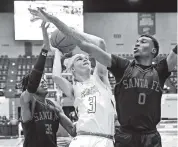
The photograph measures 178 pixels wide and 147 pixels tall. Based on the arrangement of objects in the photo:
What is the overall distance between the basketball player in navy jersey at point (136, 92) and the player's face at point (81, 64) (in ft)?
1.62

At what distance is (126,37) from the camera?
19688 millimetres

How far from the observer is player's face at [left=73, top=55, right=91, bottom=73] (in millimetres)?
3463

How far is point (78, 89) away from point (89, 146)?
22.6 inches

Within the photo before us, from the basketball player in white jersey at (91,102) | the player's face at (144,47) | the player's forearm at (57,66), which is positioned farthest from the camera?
the player's forearm at (57,66)

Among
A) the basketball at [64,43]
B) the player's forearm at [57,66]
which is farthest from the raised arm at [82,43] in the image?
the basketball at [64,43]

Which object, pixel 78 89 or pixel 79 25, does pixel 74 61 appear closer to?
pixel 78 89

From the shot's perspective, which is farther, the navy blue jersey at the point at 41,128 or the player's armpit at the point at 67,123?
the player's armpit at the point at 67,123

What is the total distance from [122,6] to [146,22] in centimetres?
164

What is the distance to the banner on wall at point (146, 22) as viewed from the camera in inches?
771

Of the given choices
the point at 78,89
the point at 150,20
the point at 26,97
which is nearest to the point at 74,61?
the point at 78,89

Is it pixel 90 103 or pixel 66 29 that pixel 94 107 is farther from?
pixel 66 29

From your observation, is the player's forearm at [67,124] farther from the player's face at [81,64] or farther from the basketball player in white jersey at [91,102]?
the player's face at [81,64]

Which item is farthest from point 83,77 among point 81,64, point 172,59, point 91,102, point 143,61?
point 172,59

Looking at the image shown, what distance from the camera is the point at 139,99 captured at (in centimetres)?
291
